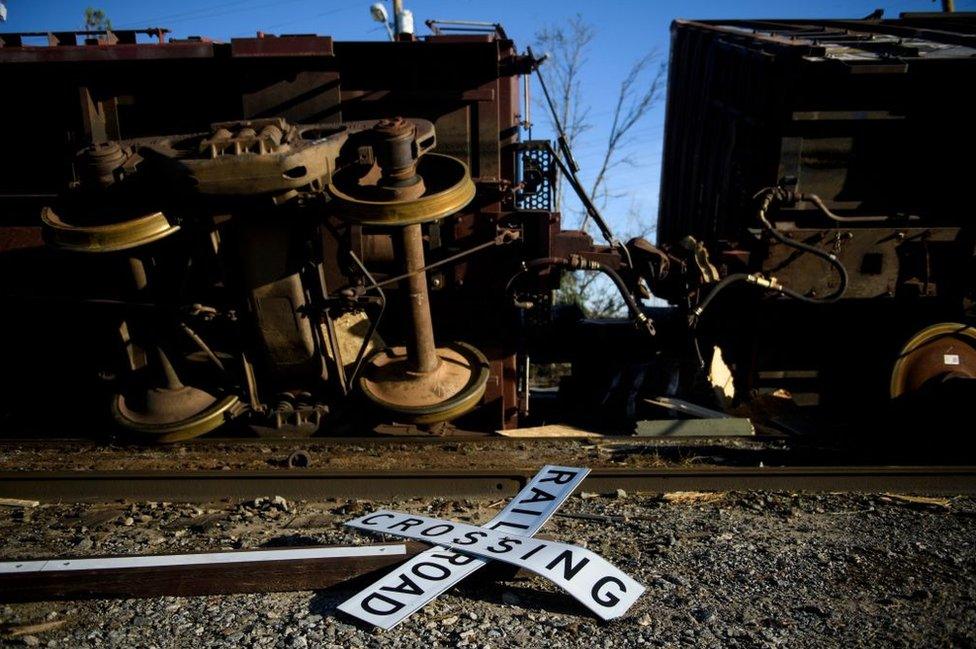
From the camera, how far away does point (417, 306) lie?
5.04 m

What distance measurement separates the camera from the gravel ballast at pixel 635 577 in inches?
110

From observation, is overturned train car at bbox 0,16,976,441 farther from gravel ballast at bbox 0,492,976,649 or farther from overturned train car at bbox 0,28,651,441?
gravel ballast at bbox 0,492,976,649

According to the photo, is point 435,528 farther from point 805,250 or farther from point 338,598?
point 805,250

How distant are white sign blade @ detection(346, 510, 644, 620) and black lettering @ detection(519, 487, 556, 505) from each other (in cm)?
40

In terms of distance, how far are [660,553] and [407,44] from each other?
3.85 meters

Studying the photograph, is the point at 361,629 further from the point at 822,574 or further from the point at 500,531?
the point at 822,574

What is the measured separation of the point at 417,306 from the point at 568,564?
2.42 m

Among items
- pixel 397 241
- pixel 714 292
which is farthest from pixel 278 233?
pixel 714 292

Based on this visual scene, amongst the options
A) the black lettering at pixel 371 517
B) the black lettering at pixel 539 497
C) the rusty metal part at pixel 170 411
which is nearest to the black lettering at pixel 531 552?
the black lettering at pixel 539 497

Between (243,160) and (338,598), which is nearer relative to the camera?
(338,598)

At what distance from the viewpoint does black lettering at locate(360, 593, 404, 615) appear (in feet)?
9.37

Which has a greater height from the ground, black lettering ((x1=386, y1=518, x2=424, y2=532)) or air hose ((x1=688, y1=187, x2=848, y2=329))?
air hose ((x1=688, y1=187, x2=848, y2=329))

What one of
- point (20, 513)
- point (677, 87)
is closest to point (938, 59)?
point (677, 87)

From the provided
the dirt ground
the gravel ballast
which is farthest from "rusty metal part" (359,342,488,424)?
the gravel ballast
